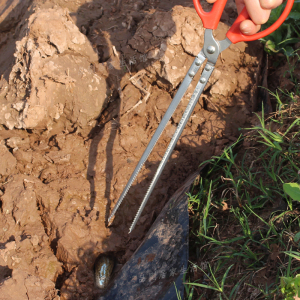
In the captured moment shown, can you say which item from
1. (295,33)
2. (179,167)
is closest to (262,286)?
(179,167)

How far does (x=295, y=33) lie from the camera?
2395 millimetres

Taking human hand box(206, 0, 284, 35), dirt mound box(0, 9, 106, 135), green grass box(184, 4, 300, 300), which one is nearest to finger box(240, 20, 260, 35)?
human hand box(206, 0, 284, 35)

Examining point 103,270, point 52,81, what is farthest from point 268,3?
point 103,270

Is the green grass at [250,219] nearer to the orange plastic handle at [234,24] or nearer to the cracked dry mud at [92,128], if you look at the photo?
the cracked dry mud at [92,128]

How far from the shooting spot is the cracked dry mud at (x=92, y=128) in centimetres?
200

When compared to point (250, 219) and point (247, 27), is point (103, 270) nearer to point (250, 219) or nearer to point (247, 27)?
point (250, 219)

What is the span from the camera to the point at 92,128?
99.7 inches

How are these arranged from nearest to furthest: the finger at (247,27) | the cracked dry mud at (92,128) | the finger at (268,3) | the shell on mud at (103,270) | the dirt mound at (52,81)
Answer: the finger at (268,3)
the finger at (247,27)
the shell on mud at (103,270)
the cracked dry mud at (92,128)
the dirt mound at (52,81)

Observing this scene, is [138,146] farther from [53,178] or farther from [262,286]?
[262,286]

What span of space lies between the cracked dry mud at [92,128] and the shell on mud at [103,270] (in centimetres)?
5

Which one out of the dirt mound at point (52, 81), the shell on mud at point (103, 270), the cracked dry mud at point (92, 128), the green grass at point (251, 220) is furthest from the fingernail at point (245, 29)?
the shell on mud at point (103, 270)

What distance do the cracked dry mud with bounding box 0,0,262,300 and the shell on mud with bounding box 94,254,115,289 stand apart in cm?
5

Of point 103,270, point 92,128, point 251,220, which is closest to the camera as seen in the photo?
point 251,220

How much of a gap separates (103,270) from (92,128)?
122 cm
